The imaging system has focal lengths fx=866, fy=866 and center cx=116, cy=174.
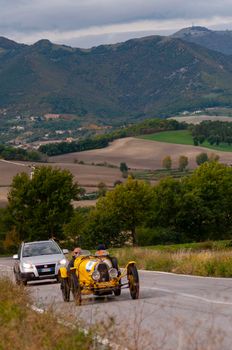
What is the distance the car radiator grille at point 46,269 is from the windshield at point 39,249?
93 centimetres

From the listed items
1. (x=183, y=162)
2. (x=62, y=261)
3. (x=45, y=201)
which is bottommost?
(x=183, y=162)

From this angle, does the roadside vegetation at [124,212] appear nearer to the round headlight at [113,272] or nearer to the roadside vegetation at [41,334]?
the round headlight at [113,272]

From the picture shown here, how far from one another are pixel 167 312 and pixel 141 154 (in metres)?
169

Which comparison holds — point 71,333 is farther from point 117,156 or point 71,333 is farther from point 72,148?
point 72,148

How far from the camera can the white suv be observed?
2523 cm

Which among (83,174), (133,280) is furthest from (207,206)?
(133,280)

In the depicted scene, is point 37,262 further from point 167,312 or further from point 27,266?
point 167,312

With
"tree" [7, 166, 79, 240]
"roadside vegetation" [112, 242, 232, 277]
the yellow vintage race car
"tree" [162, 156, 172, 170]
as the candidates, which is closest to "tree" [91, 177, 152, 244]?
"tree" [7, 166, 79, 240]

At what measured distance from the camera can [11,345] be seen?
337 inches

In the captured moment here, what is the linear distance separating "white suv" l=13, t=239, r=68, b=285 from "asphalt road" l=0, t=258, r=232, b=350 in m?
1.74

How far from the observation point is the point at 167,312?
46.0ft

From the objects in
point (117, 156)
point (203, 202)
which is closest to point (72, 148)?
point (117, 156)

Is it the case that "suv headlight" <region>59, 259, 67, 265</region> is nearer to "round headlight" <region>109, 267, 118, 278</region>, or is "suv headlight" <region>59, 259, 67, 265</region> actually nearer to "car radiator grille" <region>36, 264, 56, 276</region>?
"car radiator grille" <region>36, 264, 56, 276</region>

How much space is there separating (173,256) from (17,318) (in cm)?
1730
